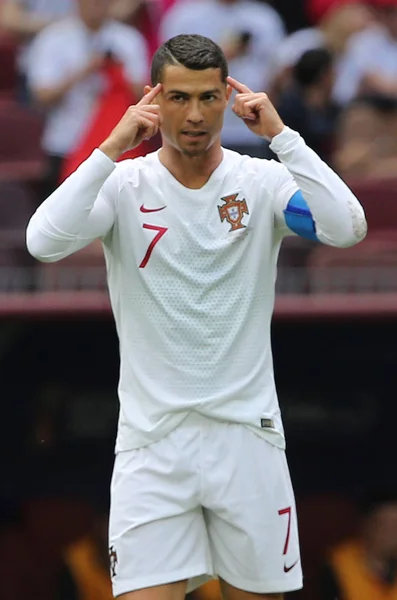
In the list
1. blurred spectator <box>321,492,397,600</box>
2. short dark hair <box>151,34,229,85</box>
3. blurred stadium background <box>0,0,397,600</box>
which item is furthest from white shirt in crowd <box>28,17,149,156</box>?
short dark hair <box>151,34,229,85</box>

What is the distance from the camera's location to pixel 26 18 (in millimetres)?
9117

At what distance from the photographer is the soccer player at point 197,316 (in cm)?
416

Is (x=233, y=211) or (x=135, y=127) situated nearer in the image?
(x=135, y=127)

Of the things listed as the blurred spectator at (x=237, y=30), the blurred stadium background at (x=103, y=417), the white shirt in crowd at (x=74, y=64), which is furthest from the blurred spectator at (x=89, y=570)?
the blurred spectator at (x=237, y=30)

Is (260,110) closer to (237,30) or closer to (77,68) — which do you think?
(77,68)

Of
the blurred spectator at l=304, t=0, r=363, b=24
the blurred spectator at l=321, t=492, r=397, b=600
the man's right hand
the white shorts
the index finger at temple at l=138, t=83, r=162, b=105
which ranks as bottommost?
the blurred spectator at l=321, t=492, r=397, b=600

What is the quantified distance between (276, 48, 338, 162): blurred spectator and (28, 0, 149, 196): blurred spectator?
2.75 feet

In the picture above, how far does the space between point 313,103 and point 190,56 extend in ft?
13.5

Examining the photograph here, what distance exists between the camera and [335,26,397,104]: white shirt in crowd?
28.2 feet

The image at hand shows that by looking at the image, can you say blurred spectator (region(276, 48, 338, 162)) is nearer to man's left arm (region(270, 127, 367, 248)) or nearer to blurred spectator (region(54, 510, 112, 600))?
blurred spectator (region(54, 510, 112, 600))

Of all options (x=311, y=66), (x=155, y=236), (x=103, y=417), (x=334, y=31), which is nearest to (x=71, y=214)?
(x=155, y=236)

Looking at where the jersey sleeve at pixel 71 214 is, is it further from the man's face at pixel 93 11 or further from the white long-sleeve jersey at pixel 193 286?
the man's face at pixel 93 11

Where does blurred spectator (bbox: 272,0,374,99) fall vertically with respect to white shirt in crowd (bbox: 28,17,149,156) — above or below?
above

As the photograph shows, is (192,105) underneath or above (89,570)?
above
